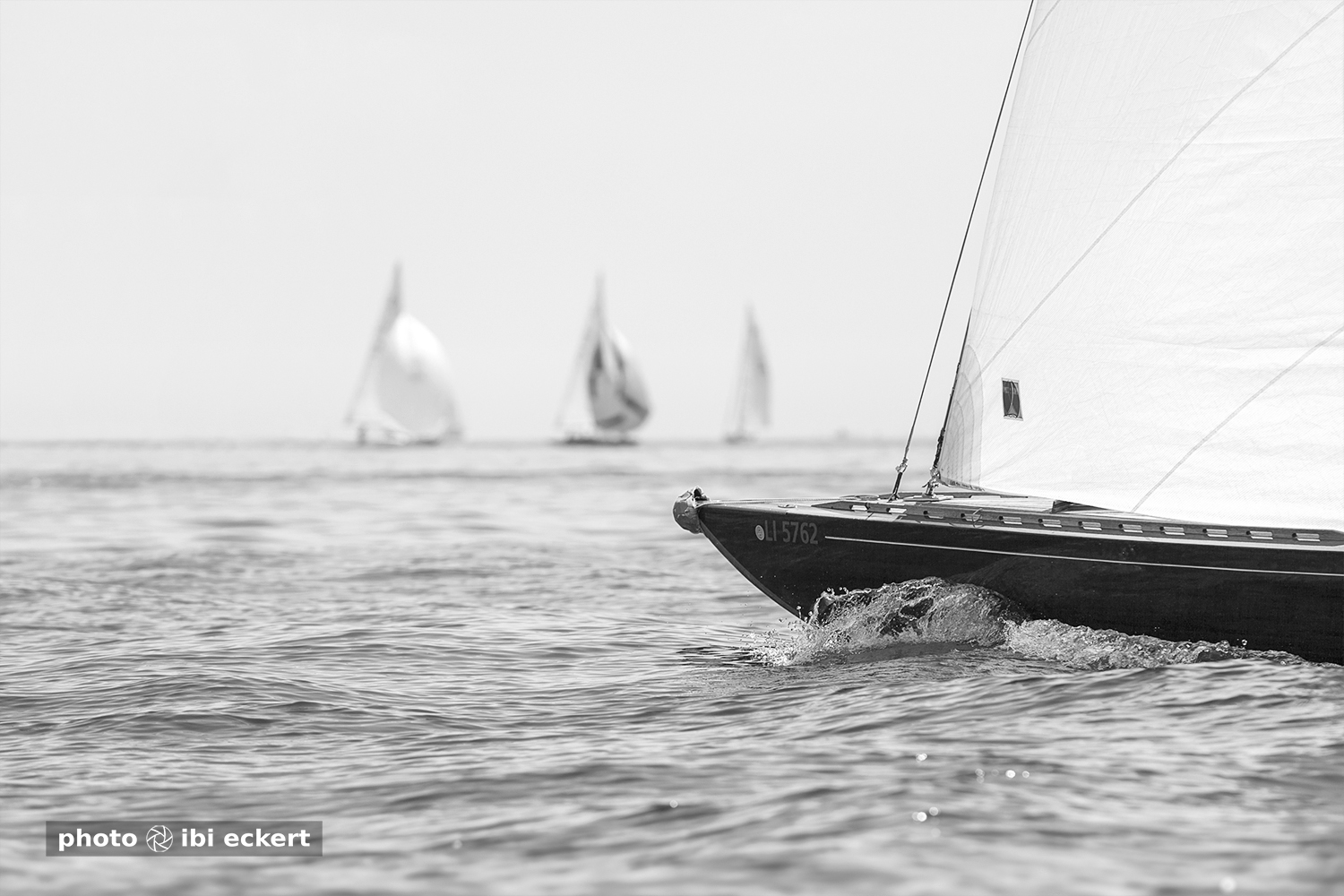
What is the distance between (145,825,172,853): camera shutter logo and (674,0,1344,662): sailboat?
6.73 meters

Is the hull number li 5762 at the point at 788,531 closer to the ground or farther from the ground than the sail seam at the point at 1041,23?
closer to the ground

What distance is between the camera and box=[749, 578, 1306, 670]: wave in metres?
Answer: 11.8

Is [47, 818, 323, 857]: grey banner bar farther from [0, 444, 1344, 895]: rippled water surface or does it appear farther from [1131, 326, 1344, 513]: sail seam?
[1131, 326, 1344, 513]: sail seam

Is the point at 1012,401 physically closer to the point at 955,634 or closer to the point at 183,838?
the point at 955,634

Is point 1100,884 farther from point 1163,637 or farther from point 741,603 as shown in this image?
point 741,603

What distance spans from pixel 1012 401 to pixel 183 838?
309 inches

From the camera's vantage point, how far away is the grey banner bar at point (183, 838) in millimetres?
7645

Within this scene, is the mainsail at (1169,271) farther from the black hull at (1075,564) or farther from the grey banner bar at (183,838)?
the grey banner bar at (183,838)

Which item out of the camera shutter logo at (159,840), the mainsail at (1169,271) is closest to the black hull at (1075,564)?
the mainsail at (1169,271)

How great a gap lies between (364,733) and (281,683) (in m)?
2.47

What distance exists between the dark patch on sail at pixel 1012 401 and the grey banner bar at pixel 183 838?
7191 millimetres

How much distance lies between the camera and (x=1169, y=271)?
1187cm

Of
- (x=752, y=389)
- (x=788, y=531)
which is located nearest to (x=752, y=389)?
(x=752, y=389)

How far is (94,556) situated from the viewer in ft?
85.9
